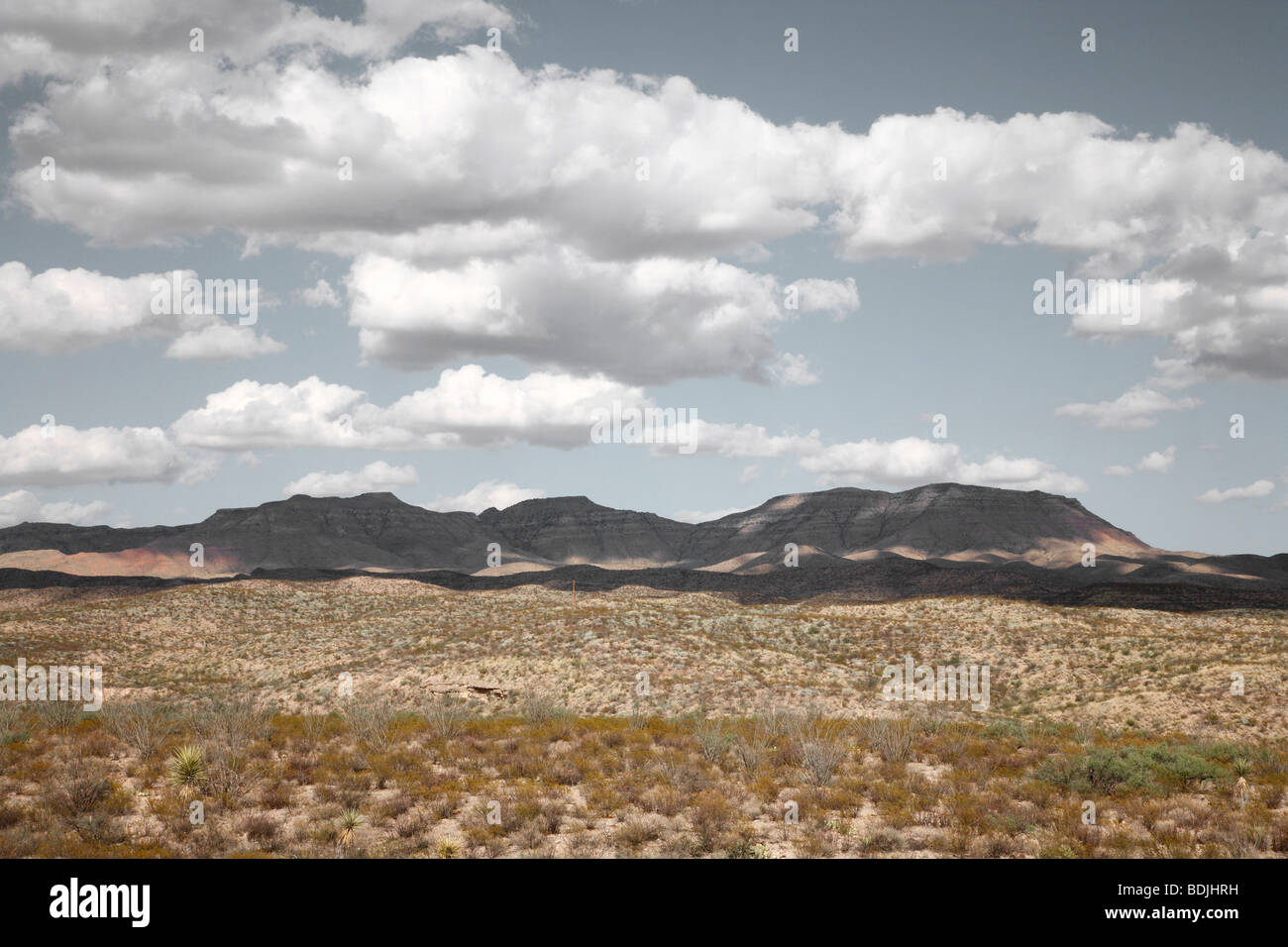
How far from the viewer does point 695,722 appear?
2175 cm

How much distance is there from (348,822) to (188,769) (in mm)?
4321

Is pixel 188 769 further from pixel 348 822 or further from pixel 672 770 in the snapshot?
pixel 672 770

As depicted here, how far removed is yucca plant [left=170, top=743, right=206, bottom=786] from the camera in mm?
14555

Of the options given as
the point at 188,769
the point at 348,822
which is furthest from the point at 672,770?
the point at 188,769

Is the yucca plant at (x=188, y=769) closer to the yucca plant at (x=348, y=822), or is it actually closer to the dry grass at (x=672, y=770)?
the dry grass at (x=672, y=770)

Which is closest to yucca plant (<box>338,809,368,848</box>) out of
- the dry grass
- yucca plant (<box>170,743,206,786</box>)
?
the dry grass

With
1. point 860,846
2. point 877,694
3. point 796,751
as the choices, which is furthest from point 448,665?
point 860,846

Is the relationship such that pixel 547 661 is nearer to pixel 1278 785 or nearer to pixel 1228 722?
pixel 1228 722

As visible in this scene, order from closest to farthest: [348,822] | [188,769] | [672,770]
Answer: [348,822] < [188,769] < [672,770]

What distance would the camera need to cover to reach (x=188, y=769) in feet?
48.4

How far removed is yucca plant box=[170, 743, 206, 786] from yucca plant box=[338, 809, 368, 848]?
351cm

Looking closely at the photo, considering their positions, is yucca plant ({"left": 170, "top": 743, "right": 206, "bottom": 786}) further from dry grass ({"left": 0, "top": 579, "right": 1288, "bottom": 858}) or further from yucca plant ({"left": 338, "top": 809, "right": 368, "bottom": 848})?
yucca plant ({"left": 338, "top": 809, "right": 368, "bottom": 848})
